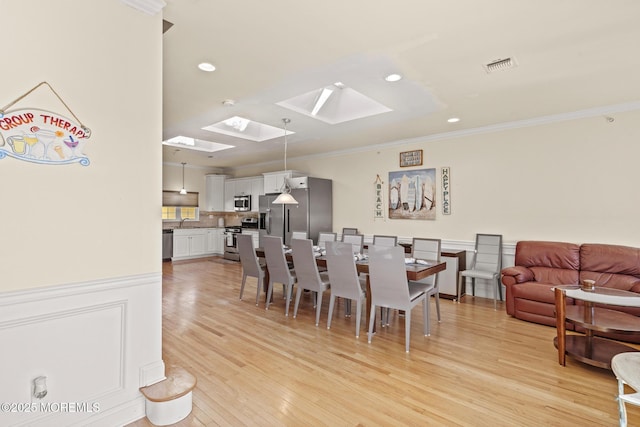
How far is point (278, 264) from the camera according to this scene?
4.15 meters

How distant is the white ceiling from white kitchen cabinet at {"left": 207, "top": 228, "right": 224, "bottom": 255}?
16.7ft

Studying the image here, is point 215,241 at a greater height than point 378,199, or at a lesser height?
lesser

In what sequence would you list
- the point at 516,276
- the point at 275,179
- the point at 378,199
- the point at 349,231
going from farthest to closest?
1. the point at 275,179
2. the point at 349,231
3. the point at 378,199
4. the point at 516,276

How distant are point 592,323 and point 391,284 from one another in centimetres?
167

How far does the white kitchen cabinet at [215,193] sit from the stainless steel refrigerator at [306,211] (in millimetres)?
2823

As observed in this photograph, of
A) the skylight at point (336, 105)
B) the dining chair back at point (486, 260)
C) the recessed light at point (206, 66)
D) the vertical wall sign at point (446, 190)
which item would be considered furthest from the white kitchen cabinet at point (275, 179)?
the recessed light at point (206, 66)

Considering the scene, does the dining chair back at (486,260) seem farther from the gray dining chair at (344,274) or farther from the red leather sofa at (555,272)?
the gray dining chair at (344,274)

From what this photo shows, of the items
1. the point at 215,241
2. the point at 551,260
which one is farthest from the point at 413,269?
the point at 215,241

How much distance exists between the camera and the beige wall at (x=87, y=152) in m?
1.55

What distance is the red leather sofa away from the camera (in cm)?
358

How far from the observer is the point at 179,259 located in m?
8.30

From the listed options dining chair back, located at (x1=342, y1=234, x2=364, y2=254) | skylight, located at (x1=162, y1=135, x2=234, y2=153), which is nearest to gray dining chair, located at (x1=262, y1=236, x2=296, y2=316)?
dining chair back, located at (x1=342, y1=234, x2=364, y2=254)

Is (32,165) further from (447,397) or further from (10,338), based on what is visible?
(447,397)

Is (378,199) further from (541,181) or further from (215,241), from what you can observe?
(215,241)
